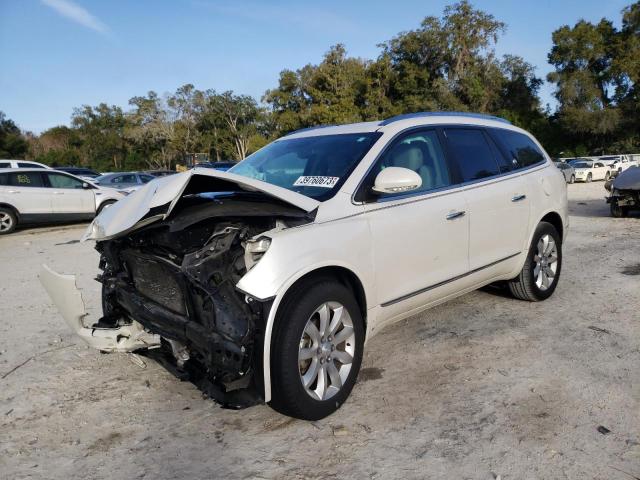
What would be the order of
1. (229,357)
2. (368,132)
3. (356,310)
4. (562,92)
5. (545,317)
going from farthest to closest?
(562,92), (545,317), (368,132), (356,310), (229,357)

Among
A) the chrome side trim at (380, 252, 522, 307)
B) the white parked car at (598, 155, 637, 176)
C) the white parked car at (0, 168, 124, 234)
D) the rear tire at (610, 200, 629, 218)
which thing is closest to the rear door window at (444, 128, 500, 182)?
the chrome side trim at (380, 252, 522, 307)

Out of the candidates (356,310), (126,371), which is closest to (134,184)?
(126,371)

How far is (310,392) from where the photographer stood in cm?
292

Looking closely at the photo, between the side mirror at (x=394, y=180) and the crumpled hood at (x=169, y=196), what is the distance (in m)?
0.48

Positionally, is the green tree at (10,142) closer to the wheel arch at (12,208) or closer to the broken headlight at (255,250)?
the wheel arch at (12,208)

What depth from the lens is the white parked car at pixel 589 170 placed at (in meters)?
27.9

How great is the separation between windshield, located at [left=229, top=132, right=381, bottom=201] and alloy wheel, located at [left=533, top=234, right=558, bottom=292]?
2.35 meters

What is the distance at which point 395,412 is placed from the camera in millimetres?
3080

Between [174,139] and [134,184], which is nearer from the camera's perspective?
[134,184]

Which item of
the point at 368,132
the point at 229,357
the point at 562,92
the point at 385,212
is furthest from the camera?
the point at 562,92

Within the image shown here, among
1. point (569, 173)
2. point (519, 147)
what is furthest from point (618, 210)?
point (569, 173)

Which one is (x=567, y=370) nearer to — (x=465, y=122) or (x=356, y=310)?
(x=356, y=310)

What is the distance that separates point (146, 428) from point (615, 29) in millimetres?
57564

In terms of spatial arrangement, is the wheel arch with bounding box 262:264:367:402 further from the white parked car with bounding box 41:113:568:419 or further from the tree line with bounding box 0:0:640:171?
the tree line with bounding box 0:0:640:171
